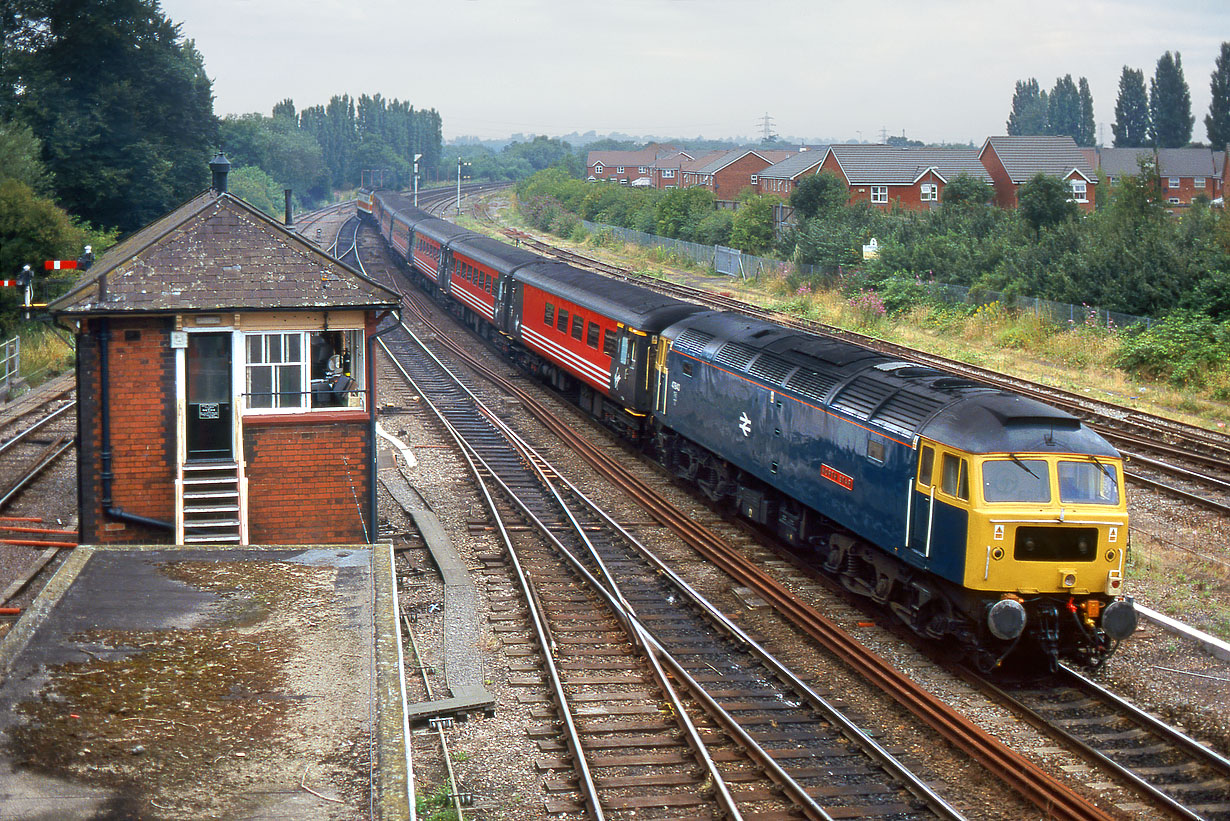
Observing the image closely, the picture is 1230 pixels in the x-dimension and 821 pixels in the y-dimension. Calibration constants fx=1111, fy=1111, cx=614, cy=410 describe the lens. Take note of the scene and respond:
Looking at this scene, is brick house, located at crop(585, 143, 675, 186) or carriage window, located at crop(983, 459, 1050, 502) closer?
carriage window, located at crop(983, 459, 1050, 502)

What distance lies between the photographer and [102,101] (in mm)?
44594

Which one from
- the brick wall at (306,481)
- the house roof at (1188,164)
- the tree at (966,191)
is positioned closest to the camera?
the brick wall at (306,481)

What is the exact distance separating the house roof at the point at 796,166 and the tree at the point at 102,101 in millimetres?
36628

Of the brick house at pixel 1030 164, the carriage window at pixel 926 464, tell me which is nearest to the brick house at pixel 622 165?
the brick house at pixel 1030 164

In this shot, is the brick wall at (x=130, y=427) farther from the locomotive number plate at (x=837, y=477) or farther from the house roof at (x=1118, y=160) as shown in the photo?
the house roof at (x=1118, y=160)

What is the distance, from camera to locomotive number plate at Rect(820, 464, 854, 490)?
1288 cm

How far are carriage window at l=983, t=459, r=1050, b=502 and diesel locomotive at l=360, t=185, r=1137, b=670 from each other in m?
0.01

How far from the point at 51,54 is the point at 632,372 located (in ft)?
120

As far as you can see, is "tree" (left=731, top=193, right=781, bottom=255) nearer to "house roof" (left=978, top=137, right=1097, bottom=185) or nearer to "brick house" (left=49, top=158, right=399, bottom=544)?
"house roof" (left=978, top=137, right=1097, bottom=185)

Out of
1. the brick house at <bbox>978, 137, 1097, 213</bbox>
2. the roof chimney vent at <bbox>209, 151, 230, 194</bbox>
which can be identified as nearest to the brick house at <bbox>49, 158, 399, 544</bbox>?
the roof chimney vent at <bbox>209, 151, 230, 194</bbox>

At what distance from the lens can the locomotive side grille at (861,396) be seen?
12.7 metres

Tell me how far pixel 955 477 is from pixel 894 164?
57449 mm

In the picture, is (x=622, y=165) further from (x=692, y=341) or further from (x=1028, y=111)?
(x=692, y=341)

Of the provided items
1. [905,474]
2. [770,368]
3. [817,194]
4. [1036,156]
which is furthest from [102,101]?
[1036,156]
